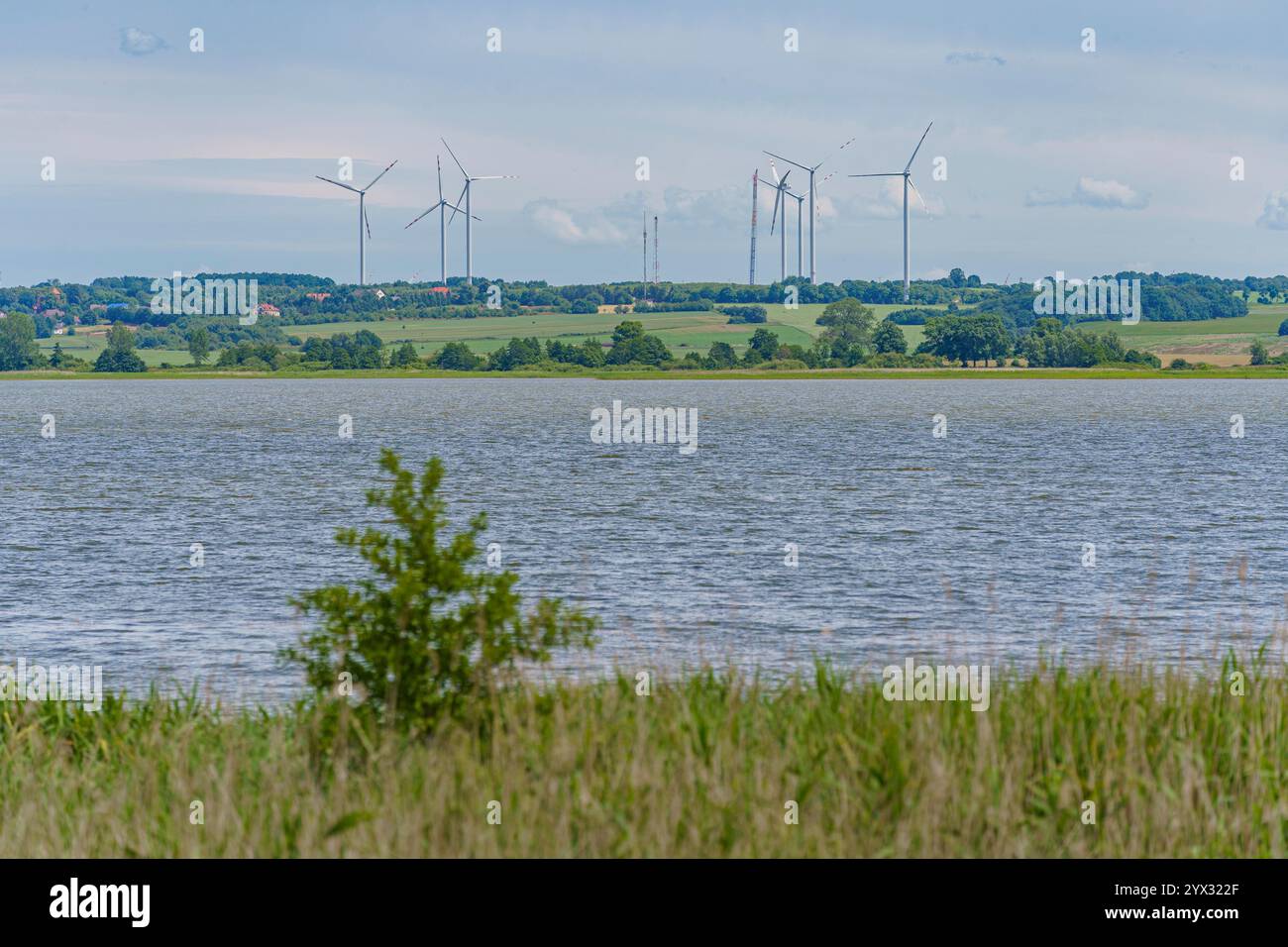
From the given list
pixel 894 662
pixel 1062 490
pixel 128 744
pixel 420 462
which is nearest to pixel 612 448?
pixel 420 462

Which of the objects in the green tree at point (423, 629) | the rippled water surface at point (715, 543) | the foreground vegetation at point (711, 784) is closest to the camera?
the foreground vegetation at point (711, 784)

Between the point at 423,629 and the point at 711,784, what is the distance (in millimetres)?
3669

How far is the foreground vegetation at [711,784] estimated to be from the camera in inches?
421

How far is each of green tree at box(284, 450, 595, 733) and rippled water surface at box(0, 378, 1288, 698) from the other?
200 cm

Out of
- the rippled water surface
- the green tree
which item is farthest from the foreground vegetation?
the rippled water surface

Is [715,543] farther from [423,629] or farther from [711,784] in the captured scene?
[711,784]

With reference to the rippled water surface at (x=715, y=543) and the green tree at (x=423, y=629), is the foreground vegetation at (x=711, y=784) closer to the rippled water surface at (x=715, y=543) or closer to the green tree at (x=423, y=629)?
the green tree at (x=423, y=629)

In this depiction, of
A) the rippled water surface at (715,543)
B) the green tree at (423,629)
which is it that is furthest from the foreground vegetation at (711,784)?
the rippled water surface at (715,543)

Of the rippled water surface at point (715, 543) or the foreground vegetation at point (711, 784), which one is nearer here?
the foreground vegetation at point (711, 784)

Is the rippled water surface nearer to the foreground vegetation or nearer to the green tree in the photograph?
the green tree

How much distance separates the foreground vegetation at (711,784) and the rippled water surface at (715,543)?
7.72 feet

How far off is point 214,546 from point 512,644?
4377 centimetres

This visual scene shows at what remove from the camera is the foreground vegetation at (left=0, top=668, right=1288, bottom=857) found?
1070cm
